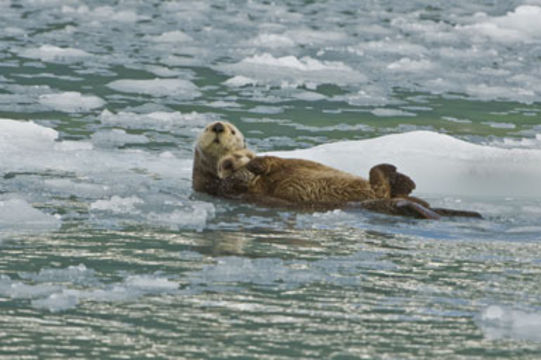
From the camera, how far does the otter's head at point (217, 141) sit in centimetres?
759

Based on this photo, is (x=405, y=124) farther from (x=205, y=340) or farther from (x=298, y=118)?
(x=205, y=340)

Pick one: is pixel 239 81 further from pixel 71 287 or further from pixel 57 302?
pixel 57 302

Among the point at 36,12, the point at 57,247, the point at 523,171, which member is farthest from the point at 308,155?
the point at 36,12

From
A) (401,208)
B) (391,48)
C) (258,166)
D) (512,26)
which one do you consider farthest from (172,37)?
(401,208)

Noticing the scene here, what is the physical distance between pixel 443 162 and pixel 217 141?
1903mm

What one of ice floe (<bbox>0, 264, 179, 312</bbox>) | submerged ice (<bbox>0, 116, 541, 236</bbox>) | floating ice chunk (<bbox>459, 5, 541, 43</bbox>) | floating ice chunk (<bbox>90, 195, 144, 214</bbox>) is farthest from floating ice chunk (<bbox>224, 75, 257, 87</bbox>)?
ice floe (<bbox>0, 264, 179, 312</bbox>)

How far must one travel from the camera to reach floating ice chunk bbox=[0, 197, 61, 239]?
5.95 m

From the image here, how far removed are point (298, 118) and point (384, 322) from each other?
6980 mm

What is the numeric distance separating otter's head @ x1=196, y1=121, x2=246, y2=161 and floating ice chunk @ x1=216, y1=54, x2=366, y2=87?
4854 mm

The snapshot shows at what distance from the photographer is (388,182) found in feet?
23.9

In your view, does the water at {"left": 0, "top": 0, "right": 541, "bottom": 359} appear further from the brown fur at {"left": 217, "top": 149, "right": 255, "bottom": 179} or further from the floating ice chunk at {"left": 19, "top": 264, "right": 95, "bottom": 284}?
the brown fur at {"left": 217, "top": 149, "right": 255, "bottom": 179}

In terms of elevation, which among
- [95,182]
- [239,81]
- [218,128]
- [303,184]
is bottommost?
[95,182]

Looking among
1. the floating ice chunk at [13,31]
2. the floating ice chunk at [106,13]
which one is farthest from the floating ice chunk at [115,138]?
the floating ice chunk at [106,13]

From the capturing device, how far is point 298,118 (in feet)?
36.6
